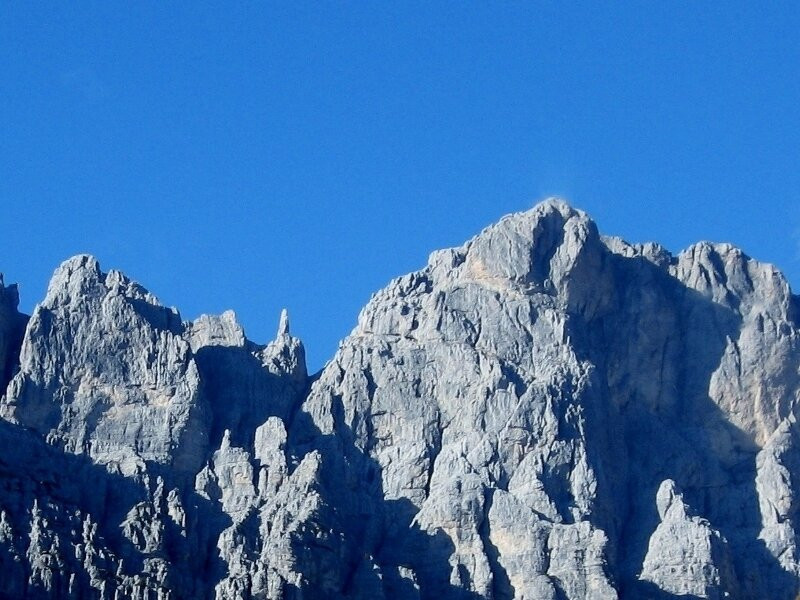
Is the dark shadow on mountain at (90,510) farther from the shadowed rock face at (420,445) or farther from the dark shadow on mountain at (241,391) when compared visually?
the dark shadow on mountain at (241,391)

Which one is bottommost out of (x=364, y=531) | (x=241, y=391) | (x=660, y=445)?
(x=364, y=531)

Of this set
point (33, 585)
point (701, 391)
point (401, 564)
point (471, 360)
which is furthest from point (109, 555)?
point (701, 391)

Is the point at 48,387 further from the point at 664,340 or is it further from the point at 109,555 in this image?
the point at 664,340

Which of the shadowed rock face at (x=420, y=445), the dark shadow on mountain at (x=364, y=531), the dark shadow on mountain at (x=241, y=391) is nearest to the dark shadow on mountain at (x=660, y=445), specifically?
the shadowed rock face at (x=420, y=445)

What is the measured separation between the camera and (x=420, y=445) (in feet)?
613

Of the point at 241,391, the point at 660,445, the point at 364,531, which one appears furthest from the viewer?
the point at 660,445

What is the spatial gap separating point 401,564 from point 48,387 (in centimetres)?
2261

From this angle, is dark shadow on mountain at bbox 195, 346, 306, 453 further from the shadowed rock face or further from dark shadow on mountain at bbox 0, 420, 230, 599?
dark shadow on mountain at bbox 0, 420, 230, 599

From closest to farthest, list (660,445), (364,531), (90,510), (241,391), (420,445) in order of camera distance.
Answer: (90,510), (364,531), (420,445), (241,391), (660,445)

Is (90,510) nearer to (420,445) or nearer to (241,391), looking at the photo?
(241,391)

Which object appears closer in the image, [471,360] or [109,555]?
[109,555]

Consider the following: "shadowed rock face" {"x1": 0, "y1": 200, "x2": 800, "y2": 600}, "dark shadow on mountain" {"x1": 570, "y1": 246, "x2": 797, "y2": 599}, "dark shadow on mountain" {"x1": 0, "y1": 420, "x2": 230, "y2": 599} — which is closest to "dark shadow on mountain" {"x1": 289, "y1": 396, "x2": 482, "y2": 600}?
"shadowed rock face" {"x1": 0, "y1": 200, "x2": 800, "y2": 600}

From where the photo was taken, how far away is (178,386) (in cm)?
18700

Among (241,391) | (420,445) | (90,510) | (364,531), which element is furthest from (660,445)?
(90,510)
